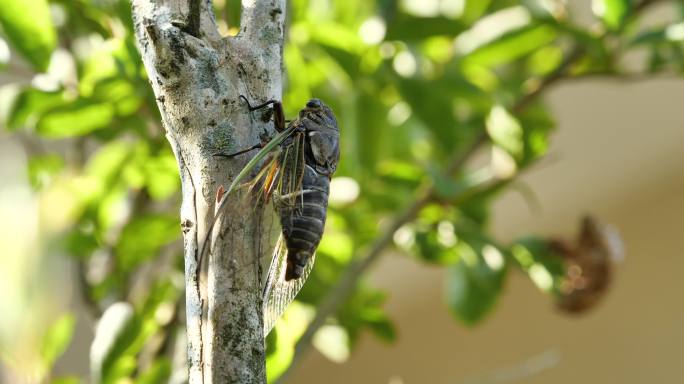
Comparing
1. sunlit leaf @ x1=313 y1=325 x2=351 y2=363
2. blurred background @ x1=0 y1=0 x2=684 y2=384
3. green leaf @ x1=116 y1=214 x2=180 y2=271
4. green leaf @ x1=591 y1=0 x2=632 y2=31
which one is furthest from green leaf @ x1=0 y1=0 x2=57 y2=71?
green leaf @ x1=591 y1=0 x2=632 y2=31

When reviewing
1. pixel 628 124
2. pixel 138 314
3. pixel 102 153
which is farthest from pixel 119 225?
pixel 628 124

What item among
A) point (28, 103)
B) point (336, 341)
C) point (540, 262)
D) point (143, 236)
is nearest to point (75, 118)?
point (28, 103)

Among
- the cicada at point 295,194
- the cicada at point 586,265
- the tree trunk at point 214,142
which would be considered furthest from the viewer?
the cicada at point 586,265

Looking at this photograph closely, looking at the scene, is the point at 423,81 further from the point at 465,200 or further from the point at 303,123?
the point at 303,123

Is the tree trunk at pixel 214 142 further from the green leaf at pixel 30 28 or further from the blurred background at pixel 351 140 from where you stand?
the green leaf at pixel 30 28

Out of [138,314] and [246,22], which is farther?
[138,314]

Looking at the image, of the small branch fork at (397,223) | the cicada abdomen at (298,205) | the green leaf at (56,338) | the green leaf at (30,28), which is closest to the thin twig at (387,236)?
the small branch fork at (397,223)

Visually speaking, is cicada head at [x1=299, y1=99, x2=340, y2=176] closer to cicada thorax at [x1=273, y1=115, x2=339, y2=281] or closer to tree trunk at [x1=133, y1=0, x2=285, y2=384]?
cicada thorax at [x1=273, y1=115, x2=339, y2=281]

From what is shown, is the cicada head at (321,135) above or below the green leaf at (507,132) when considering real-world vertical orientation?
below
